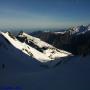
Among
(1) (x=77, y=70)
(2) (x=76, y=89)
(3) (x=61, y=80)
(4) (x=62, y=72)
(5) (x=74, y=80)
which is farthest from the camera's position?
(4) (x=62, y=72)

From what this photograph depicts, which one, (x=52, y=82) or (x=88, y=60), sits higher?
(x=88, y=60)

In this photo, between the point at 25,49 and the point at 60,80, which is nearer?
the point at 60,80

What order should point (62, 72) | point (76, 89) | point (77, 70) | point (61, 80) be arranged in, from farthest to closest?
point (62, 72) < point (77, 70) < point (61, 80) < point (76, 89)

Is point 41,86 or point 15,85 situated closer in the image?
point 41,86

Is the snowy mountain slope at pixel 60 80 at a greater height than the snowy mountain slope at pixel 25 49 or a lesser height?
lesser

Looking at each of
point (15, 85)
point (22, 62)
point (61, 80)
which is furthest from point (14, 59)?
point (61, 80)

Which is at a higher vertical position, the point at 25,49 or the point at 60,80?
the point at 25,49

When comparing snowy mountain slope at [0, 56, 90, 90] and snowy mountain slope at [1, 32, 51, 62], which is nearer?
snowy mountain slope at [0, 56, 90, 90]

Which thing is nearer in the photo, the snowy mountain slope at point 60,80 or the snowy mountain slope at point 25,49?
the snowy mountain slope at point 60,80

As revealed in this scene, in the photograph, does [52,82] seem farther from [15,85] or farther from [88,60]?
[88,60]

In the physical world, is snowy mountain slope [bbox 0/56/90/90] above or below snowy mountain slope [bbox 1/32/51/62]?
below
